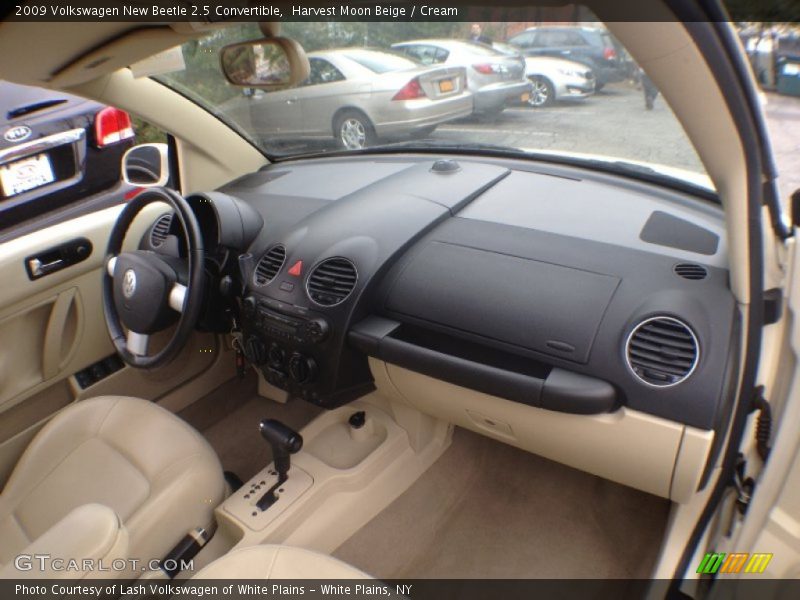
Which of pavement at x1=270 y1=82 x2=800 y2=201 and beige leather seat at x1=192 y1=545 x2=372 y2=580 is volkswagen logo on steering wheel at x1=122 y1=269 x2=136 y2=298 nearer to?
beige leather seat at x1=192 y1=545 x2=372 y2=580

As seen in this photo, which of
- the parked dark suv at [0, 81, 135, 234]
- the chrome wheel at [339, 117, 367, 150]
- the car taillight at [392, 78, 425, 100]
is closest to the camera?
the car taillight at [392, 78, 425, 100]

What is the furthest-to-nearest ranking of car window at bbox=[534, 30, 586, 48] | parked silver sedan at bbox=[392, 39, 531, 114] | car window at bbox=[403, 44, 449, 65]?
car window at bbox=[403, 44, 449, 65], parked silver sedan at bbox=[392, 39, 531, 114], car window at bbox=[534, 30, 586, 48]

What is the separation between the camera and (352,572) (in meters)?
1.37

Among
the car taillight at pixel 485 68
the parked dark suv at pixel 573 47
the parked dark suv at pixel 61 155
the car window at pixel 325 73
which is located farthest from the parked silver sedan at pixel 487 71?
the parked dark suv at pixel 61 155

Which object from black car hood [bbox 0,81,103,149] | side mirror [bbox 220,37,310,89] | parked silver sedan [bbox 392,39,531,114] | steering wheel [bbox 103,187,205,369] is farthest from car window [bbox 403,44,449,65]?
black car hood [bbox 0,81,103,149]

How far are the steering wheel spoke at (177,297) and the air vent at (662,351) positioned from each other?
122 cm

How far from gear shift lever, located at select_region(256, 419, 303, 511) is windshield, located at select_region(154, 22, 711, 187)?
1.08m

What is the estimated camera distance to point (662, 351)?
1.35m

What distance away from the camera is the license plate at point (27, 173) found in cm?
297

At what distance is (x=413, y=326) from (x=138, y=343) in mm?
863

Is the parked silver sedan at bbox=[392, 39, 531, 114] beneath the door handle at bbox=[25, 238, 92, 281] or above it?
above

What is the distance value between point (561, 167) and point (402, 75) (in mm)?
934

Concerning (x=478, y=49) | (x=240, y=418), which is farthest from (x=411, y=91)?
(x=240, y=418)

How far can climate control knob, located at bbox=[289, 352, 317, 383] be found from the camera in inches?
69.0
